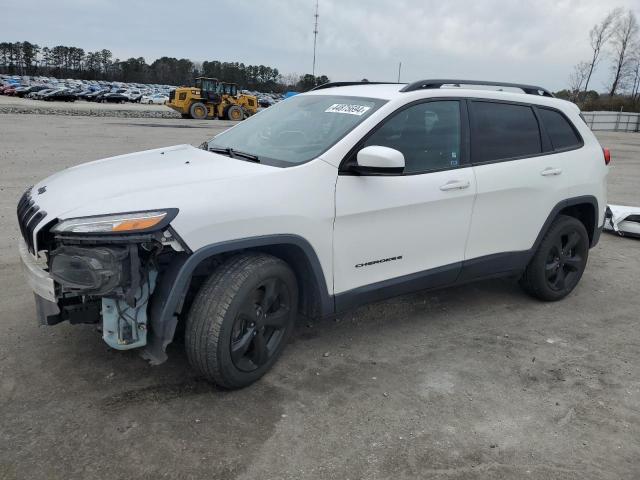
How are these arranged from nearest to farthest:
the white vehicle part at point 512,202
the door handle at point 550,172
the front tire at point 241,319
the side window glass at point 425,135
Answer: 1. the front tire at point 241,319
2. the side window glass at point 425,135
3. the white vehicle part at point 512,202
4. the door handle at point 550,172

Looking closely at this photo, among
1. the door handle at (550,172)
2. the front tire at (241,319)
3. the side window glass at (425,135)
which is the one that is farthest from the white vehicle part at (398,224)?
the door handle at (550,172)

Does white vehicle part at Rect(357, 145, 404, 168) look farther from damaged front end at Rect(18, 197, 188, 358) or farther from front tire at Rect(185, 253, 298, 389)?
damaged front end at Rect(18, 197, 188, 358)

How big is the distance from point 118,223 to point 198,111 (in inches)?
1310

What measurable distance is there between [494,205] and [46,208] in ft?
9.94

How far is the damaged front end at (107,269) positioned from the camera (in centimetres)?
269

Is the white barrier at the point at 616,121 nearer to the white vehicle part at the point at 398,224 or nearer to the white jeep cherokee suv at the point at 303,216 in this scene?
the white jeep cherokee suv at the point at 303,216

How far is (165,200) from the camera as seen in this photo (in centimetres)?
283

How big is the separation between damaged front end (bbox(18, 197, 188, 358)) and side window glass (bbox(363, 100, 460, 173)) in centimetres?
148

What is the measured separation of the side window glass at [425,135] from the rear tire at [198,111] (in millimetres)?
32112

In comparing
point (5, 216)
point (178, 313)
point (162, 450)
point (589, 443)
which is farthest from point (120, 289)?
point (5, 216)

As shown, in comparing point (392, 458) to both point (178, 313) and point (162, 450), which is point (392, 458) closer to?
point (162, 450)

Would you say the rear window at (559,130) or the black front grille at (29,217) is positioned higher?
the rear window at (559,130)

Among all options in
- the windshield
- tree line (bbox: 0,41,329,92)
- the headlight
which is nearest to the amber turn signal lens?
the headlight

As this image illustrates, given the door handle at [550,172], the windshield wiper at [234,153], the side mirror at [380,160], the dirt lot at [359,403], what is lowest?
the dirt lot at [359,403]
